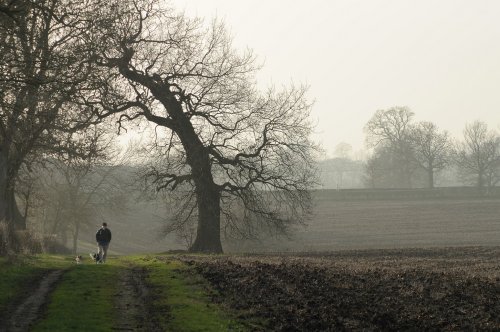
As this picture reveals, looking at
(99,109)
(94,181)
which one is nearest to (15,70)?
(99,109)

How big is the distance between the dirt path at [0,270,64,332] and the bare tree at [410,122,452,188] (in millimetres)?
107925

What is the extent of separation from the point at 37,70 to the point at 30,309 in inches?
485

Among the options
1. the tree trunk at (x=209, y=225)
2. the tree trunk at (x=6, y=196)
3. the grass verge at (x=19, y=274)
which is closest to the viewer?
the grass verge at (x=19, y=274)

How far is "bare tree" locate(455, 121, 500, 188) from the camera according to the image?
117 m

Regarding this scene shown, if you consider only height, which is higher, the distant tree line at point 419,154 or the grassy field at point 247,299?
the distant tree line at point 419,154

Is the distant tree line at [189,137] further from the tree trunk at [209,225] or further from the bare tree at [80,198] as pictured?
the bare tree at [80,198]

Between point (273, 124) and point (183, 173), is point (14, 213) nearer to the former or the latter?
point (183, 173)

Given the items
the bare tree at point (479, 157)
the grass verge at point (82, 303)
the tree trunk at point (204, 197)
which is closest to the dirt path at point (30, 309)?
the grass verge at point (82, 303)

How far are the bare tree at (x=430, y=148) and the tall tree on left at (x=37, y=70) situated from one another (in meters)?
99.9

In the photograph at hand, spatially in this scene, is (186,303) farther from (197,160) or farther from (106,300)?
(197,160)

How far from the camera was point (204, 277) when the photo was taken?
919 inches

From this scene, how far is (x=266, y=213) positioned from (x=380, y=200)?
213 feet

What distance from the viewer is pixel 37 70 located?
2675 cm

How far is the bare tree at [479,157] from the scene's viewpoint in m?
117
